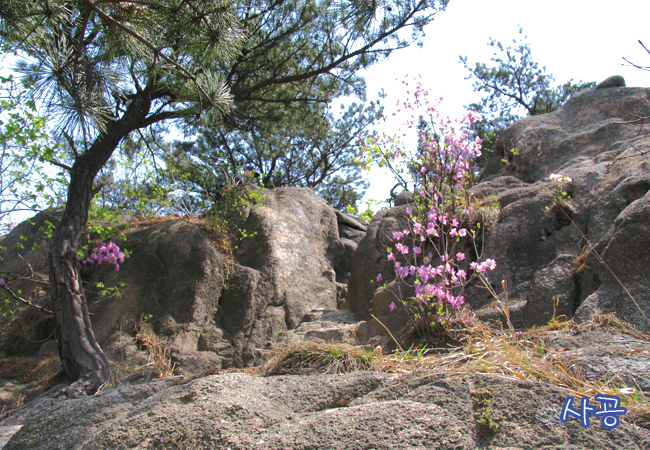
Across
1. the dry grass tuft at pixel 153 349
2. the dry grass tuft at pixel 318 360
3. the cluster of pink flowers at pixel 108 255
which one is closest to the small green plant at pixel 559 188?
the dry grass tuft at pixel 318 360

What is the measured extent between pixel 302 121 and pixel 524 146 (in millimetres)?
3247

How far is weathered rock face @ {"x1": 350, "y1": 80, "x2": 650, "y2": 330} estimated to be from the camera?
2.96 metres

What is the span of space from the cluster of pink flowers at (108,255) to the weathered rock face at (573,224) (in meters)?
2.80

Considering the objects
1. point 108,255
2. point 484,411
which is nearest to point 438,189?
point 484,411

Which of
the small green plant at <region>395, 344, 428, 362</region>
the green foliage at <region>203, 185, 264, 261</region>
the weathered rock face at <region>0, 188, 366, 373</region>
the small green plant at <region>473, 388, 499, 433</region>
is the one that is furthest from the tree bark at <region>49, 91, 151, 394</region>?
the small green plant at <region>473, 388, 499, 433</region>

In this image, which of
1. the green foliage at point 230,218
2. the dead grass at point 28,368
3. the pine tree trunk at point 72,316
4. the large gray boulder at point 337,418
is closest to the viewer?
the large gray boulder at point 337,418

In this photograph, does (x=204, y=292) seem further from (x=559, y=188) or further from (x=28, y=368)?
(x=559, y=188)

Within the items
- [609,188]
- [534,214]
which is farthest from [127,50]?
[609,188]

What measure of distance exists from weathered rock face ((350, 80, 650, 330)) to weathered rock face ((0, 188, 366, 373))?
860 millimetres

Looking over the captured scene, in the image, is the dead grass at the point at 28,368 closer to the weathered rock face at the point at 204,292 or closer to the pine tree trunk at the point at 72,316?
the weathered rock face at the point at 204,292

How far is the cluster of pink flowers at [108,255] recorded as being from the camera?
4.97 m

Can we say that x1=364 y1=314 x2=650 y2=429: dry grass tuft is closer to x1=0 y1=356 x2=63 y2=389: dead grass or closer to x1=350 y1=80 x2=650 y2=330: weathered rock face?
x1=350 y1=80 x2=650 y2=330: weathered rock face

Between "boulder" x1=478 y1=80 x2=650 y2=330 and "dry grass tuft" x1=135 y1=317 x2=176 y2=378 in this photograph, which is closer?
"boulder" x1=478 y1=80 x2=650 y2=330

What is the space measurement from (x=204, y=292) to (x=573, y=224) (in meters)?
3.91
